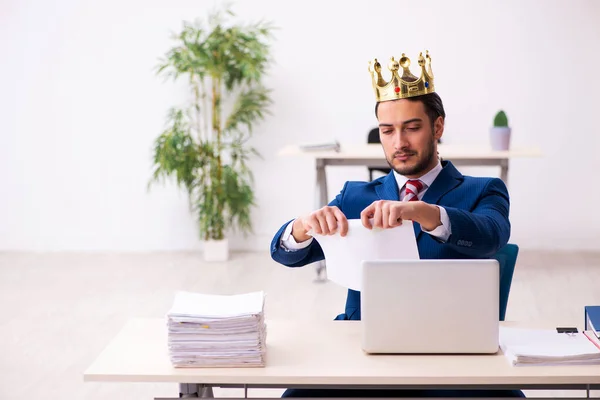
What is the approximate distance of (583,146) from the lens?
6.63 metres

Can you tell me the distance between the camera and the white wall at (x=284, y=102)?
6523 mm

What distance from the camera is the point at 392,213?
2.19 m

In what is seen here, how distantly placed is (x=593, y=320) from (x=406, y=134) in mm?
714

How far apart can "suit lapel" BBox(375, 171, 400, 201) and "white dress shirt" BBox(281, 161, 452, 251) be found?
0.5 inches

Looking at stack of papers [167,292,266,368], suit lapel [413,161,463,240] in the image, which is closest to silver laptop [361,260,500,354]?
stack of papers [167,292,266,368]

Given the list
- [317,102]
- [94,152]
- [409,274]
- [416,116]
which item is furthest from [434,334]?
[94,152]

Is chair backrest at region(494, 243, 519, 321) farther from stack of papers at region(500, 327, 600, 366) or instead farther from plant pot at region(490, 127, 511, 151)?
plant pot at region(490, 127, 511, 151)

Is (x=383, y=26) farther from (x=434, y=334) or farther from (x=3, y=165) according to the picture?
(x=434, y=334)

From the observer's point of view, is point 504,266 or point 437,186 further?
point 504,266

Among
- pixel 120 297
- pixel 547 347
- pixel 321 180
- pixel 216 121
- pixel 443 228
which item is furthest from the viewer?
pixel 216 121

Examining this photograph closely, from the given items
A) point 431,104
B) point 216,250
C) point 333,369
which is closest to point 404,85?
point 431,104

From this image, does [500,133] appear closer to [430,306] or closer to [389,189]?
[389,189]

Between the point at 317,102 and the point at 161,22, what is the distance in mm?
1275

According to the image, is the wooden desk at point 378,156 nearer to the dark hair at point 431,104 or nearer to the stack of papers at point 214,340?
the dark hair at point 431,104
